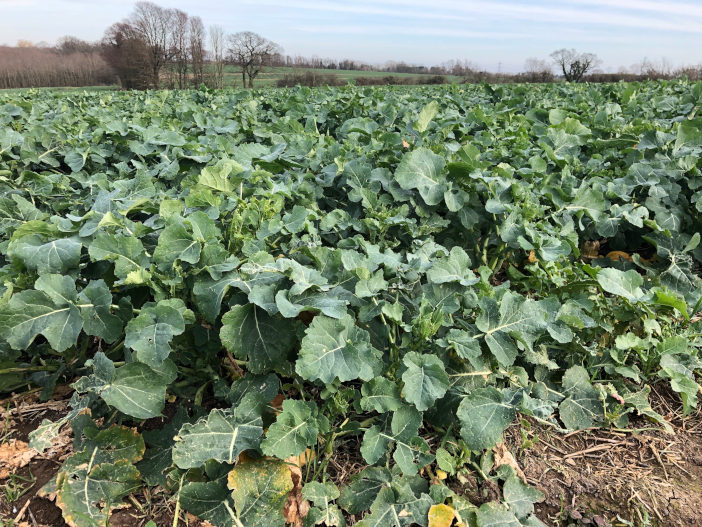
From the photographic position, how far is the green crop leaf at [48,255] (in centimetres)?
182

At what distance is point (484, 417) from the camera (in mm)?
1650

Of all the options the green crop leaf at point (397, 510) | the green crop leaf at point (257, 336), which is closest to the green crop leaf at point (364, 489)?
the green crop leaf at point (397, 510)

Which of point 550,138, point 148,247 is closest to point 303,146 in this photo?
point 148,247

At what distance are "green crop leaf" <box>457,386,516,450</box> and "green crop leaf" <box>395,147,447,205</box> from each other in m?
1.25

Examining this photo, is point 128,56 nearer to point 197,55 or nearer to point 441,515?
point 197,55

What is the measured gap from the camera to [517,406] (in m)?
1.64

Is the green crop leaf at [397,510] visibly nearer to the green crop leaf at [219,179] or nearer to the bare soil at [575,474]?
the bare soil at [575,474]

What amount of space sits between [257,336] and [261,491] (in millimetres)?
568

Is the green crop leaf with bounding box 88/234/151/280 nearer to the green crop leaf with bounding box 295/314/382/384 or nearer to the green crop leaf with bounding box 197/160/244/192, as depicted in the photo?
the green crop leaf with bounding box 197/160/244/192

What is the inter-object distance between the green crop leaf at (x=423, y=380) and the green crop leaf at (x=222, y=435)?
60 centimetres

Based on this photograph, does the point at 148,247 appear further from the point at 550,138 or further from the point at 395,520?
the point at 550,138

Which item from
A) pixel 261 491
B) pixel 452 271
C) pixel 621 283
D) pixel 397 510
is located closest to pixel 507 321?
pixel 452 271

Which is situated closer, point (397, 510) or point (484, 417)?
point (397, 510)

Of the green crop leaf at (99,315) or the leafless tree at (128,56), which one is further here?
the leafless tree at (128,56)
